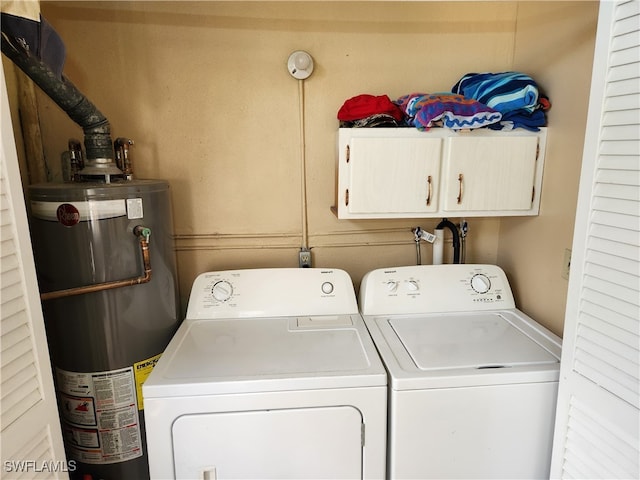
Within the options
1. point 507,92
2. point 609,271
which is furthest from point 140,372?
point 507,92

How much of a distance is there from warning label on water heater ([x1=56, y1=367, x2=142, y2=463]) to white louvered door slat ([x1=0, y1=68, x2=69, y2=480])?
1.44 feet

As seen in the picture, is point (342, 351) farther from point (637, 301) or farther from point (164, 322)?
point (637, 301)

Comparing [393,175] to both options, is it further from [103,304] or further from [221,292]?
[103,304]

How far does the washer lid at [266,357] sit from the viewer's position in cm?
117

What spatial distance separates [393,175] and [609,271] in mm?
809

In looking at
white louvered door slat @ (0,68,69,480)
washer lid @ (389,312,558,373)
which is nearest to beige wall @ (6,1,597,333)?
washer lid @ (389,312,558,373)

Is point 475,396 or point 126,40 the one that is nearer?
point 475,396

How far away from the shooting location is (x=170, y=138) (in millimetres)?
1746

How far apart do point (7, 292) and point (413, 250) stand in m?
1.63

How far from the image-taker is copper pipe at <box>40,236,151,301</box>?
1306mm

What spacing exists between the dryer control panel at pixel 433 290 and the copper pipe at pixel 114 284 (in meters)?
0.90

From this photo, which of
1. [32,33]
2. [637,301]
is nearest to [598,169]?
[637,301]

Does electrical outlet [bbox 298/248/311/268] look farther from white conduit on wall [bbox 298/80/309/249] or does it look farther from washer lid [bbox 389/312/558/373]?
washer lid [bbox 389/312/558/373]

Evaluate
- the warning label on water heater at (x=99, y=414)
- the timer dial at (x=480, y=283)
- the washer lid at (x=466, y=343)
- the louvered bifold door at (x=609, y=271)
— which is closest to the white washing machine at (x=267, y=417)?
the washer lid at (x=466, y=343)
